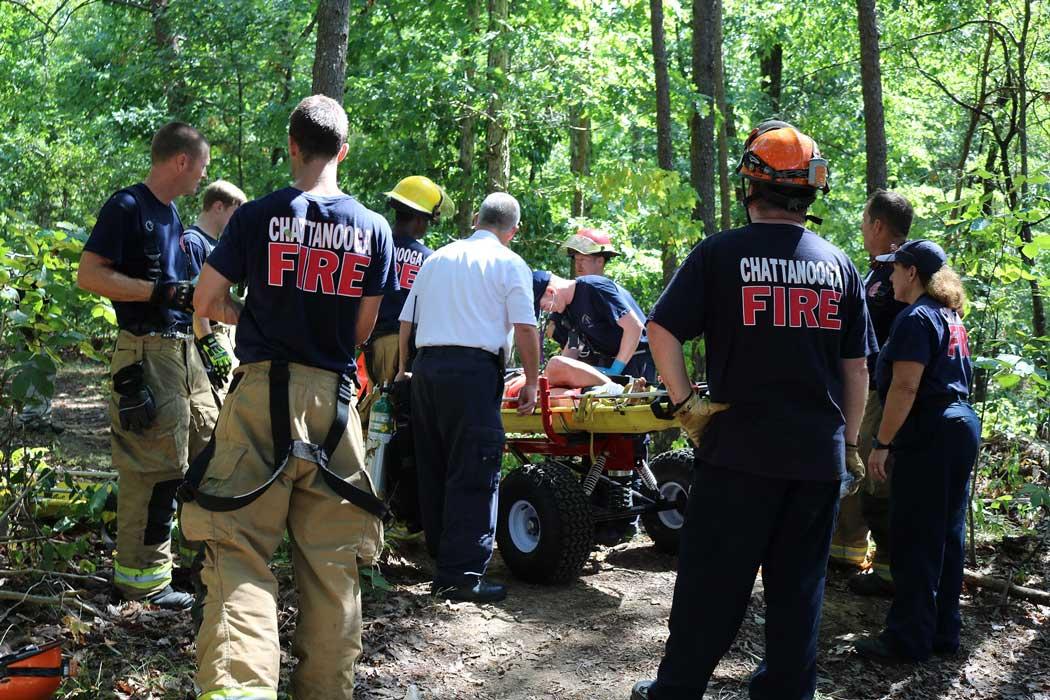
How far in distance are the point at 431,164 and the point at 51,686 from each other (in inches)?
372

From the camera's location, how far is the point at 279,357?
11.3 feet

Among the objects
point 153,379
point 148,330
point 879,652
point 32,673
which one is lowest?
point 879,652

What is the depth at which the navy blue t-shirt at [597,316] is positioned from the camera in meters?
6.66

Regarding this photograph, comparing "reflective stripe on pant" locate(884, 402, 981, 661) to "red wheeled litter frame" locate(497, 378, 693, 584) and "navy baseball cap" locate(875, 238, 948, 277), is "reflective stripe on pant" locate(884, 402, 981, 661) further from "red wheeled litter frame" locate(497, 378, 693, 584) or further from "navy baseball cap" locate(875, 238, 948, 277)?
"red wheeled litter frame" locate(497, 378, 693, 584)

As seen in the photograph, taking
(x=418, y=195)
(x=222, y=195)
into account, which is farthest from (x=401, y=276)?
(x=222, y=195)

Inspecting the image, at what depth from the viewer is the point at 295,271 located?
347 centimetres

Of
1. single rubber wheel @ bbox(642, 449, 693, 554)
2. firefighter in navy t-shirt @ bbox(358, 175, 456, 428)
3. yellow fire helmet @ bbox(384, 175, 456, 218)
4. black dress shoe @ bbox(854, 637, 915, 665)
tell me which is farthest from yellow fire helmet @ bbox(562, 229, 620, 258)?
black dress shoe @ bbox(854, 637, 915, 665)

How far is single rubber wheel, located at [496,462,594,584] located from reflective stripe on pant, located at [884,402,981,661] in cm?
175

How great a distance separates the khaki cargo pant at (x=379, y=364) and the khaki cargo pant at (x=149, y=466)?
1.94 metres

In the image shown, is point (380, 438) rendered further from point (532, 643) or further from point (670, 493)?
point (670, 493)

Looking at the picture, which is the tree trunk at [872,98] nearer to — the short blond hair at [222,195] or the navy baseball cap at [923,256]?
the navy baseball cap at [923,256]

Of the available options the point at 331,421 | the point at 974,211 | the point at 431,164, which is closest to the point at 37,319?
the point at 331,421

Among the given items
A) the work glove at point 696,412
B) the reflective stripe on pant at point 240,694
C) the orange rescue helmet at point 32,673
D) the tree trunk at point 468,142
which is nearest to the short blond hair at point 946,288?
the work glove at point 696,412

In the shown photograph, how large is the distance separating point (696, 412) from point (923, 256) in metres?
2.16
